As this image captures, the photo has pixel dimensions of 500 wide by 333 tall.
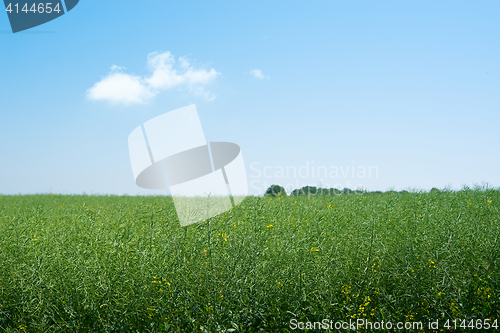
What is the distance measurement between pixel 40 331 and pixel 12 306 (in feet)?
2.19

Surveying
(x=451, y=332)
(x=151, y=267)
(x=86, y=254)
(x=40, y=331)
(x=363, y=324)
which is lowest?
(x=451, y=332)

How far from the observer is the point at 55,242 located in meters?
4.29

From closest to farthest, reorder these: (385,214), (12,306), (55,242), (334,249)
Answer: (12,306)
(334,249)
(55,242)
(385,214)

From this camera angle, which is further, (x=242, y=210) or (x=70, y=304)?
(x=242, y=210)

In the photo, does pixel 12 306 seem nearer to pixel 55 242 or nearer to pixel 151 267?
pixel 55 242

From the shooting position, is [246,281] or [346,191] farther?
[346,191]

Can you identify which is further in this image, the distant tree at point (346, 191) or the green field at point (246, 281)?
the distant tree at point (346, 191)

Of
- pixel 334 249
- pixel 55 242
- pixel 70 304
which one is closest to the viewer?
pixel 70 304

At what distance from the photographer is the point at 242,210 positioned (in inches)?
242

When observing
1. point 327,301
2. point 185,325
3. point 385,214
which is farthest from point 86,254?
point 385,214

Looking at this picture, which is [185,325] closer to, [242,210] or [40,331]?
[40,331]

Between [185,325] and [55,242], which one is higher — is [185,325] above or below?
below

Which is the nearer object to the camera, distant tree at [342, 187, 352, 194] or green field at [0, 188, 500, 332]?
green field at [0, 188, 500, 332]

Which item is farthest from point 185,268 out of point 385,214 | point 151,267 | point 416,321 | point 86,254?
point 385,214
